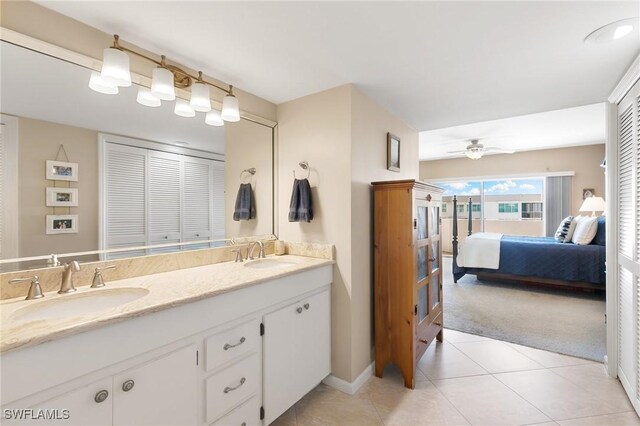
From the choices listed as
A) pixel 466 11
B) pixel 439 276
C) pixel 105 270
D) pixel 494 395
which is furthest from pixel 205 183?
pixel 494 395

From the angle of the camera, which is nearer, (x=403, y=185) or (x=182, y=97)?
(x=182, y=97)

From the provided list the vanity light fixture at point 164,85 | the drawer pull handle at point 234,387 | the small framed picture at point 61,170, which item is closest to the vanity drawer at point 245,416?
the drawer pull handle at point 234,387

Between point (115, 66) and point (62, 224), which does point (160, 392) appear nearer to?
point (62, 224)

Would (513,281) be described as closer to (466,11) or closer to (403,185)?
(403,185)

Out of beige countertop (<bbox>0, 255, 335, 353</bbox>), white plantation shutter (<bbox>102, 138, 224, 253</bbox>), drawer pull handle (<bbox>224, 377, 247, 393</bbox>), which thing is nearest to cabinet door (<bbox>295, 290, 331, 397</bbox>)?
beige countertop (<bbox>0, 255, 335, 353</bbox>)

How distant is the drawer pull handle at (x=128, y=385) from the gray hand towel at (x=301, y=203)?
4.50 feet

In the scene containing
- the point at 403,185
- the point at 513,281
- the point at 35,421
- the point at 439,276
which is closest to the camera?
the point at 35,421

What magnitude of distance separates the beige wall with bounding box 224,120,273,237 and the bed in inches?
155

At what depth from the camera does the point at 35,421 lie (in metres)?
0.90

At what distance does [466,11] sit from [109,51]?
1.71 metres

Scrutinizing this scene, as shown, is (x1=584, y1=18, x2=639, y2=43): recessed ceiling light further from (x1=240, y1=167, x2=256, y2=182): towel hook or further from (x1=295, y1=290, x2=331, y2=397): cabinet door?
(x1=240, y1=167, x2=256, y2=182): towel hook

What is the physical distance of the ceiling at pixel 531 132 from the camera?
3.73 metres

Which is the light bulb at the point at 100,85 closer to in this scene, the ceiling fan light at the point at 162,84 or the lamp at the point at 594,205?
the ceiling fan light at the point at 162,84

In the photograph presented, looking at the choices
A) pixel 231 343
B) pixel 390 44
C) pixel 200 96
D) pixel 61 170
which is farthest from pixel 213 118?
pixel 231 343
